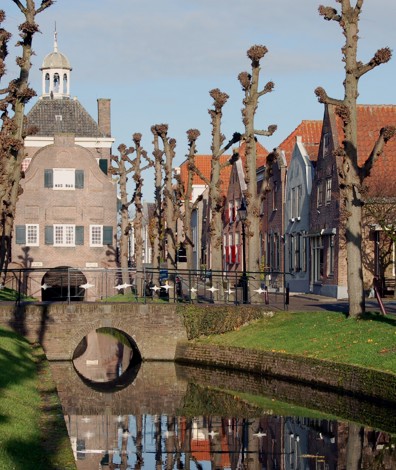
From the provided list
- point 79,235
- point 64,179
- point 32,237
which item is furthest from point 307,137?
point 32,237

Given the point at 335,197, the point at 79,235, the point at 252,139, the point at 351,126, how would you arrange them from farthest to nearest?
the point at 79,235 → the point at 335,197 → the point at 252,139 → the point at 351,126

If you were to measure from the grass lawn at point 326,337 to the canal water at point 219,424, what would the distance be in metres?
1.06

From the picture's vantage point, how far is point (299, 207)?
2200 inches

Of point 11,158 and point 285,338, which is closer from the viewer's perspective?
point 285,338

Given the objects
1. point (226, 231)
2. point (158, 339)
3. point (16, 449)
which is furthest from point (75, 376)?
point (226, 231)

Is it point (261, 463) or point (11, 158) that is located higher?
point (11, 158)

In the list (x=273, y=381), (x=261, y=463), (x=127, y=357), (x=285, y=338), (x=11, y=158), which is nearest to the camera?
(x=261, y=463)

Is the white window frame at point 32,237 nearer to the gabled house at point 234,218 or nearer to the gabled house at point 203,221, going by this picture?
the gabled house at point 234,218

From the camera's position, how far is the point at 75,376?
101 feet

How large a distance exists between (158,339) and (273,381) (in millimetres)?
8603

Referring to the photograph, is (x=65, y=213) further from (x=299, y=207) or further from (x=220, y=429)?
(x=220, y=429)

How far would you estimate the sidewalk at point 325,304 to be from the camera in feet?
119

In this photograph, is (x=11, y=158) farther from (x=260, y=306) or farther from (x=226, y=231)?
(x=226, y=231)

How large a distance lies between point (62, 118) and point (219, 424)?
58898mm
